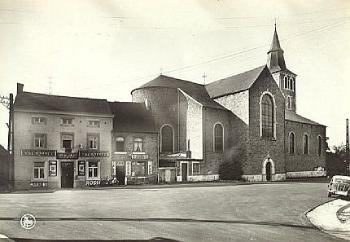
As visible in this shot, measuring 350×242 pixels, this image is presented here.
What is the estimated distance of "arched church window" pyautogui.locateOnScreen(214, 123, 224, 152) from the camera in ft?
71.5

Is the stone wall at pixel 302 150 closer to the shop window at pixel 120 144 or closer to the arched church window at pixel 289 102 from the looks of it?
the arched church window at pixel 289 102

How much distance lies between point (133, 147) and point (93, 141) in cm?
430

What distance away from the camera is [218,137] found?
72.3ft

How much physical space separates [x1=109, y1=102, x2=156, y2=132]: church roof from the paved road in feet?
24.7

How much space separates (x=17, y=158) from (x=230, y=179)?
517 inches

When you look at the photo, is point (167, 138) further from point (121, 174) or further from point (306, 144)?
point (306, 144)

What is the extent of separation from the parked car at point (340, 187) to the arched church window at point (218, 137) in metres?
9.51

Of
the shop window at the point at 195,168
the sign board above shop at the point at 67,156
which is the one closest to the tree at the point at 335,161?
the shop window at the point at 195,168

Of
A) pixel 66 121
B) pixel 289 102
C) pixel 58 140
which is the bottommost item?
pixel 58 140

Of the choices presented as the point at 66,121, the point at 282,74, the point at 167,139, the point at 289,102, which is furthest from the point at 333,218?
the point at 289,102

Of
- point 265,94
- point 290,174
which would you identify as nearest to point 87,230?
point 265,94

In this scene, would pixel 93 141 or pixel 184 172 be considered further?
pixel 184 172

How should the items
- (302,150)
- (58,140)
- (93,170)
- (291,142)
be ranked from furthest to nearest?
1. (302,150)
2. (291,142)
3. (93,170)
4. (58,140)

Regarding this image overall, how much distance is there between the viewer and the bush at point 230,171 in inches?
829
